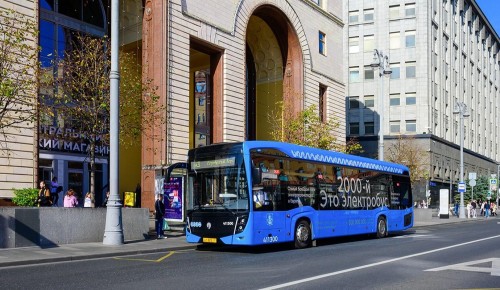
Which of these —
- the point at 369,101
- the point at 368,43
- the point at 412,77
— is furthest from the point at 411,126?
the point at 368,43

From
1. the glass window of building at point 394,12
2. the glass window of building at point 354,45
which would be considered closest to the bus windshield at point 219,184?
the glass window of building at point 354,45

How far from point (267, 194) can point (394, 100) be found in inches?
2125

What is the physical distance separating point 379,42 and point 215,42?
132 feet

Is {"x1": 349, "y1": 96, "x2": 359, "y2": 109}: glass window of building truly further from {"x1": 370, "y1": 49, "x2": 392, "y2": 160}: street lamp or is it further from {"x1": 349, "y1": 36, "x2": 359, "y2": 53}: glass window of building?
{"x1": 370, "y1": 49, "x2": 392, "y2": 160}: street lamp

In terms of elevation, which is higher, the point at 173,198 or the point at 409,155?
the point at 409,155

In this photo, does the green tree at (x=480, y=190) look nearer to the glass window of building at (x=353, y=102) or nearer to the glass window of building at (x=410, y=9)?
the glass window of building at (x=353, y=102)

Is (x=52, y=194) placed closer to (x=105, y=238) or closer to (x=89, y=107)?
(x=89, y=107)

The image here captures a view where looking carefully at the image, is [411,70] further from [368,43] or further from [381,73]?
[381,73]

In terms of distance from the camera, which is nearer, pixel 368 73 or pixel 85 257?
pixel 85 257

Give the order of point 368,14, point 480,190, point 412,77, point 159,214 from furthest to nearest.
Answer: point 480,190 → point 368,14 → point 412,77 → point 159,214

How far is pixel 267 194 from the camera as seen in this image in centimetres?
1641

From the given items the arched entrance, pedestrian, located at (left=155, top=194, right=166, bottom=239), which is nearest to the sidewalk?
pedestrian, located at (left=155, top=194, right=166, bottom=239)

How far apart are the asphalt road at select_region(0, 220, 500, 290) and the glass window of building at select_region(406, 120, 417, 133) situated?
164ft

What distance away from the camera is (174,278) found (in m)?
11.1
